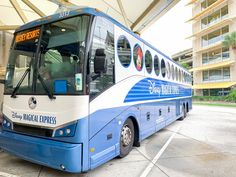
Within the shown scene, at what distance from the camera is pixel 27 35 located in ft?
13.3

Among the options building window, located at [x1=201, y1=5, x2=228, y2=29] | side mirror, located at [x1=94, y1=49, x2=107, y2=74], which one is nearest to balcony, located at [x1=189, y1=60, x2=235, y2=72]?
building window, located at [x1=201, y1=5, x2=228, y2=29]

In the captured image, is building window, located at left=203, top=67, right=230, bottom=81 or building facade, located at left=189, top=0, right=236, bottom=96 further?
building window, located at left=203, top=67, right=230, bottom=81

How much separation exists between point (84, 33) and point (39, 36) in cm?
101

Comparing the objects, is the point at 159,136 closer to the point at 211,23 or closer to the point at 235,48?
the point at 235,48

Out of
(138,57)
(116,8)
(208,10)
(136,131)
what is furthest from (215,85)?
(136,131)

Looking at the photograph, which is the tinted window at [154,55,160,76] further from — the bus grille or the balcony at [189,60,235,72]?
the balcony at [189,60,235,72]

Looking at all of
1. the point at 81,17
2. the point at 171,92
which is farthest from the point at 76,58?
the point at 171,92

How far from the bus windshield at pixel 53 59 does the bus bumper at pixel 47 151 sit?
0.86m

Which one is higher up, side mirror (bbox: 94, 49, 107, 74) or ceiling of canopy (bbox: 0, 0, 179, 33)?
ceiling of canopy (bbox: 0, 0, 179, 33)

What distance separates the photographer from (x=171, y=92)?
329 inches

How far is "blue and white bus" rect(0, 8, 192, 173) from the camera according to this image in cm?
324

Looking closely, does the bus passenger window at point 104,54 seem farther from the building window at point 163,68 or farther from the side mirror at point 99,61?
the building window at point 163,68

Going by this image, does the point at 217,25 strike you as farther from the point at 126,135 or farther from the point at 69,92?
the point at 69,92

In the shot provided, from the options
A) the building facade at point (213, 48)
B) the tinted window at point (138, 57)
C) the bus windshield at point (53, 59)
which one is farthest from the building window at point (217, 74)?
the bus windshield at point (53, 59)
